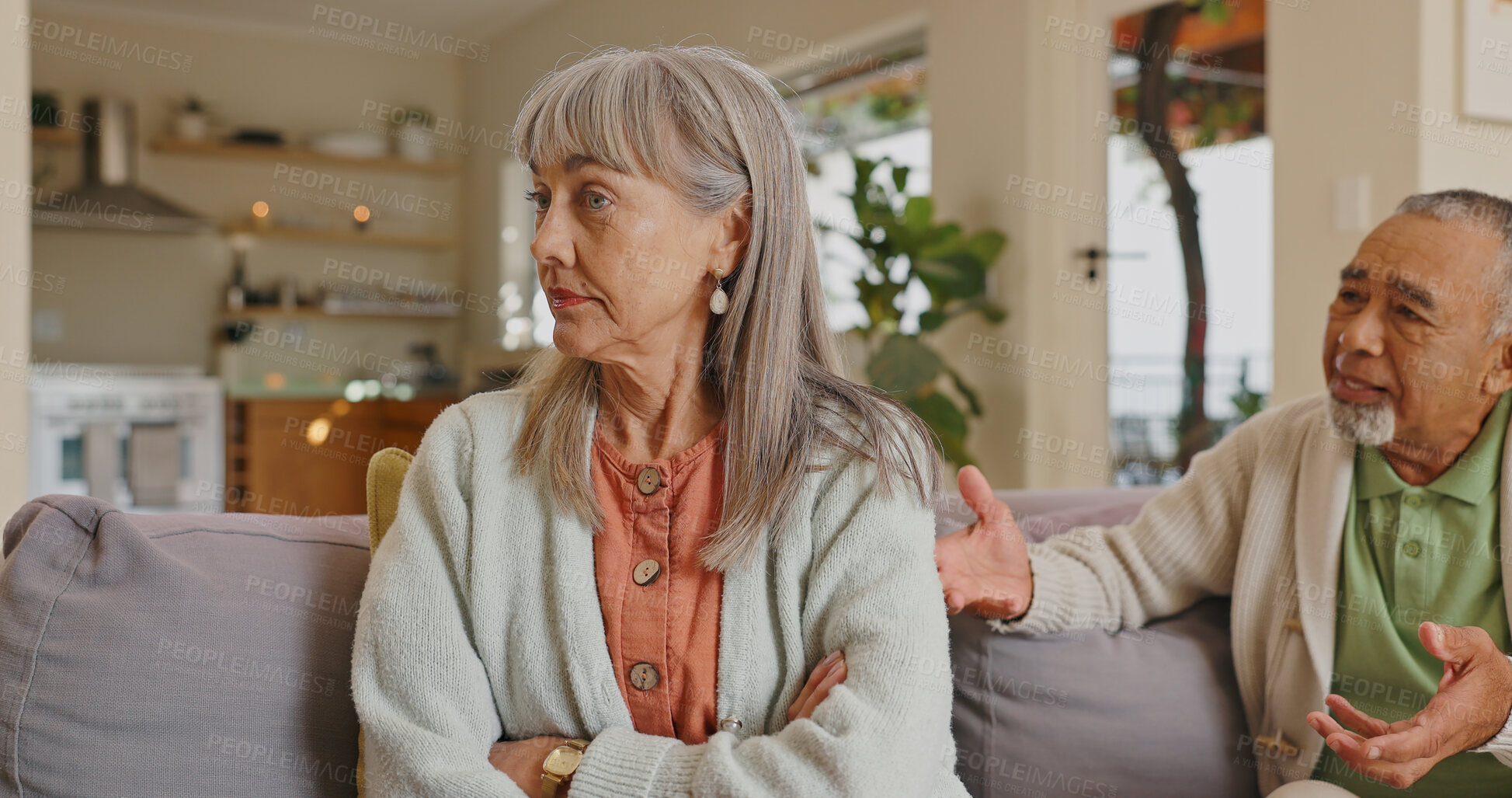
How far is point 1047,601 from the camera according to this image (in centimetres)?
149

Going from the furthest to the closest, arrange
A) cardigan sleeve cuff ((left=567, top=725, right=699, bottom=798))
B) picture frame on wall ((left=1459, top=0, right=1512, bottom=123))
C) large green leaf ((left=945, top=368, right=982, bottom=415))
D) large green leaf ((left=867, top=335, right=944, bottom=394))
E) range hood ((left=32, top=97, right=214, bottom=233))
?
range hood ((left=32, top=97, right=214, bottom=233)), large green leaf ((left=945, top=368, right=982, bottom=415)), large green leaf ((left=867, top=335, right=944, bottom=394)), picture frame on wall ((left=1459, top=0, right=1512, bottom=123)), cardigan sleeve cuff ((left=567, top=725, right=699, bottom=798))

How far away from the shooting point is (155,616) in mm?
1172

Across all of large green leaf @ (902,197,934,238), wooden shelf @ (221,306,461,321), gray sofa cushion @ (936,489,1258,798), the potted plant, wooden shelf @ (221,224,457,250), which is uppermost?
the potted plant

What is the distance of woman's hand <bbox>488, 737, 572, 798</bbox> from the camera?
110cm

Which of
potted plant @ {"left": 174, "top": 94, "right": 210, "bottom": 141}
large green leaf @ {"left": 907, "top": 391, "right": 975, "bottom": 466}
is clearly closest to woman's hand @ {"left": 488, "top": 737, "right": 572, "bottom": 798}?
large green leaf @ {"left": 907, "top": 391, "right": 975, "bottom": 466}

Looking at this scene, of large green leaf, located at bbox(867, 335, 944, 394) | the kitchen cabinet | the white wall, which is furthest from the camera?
the kitchen cabinet

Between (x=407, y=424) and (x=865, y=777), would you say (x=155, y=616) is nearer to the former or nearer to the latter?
(x=865, y=777)

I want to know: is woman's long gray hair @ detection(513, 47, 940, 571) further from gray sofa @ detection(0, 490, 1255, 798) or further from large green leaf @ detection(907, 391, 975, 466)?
large green leaf @ detection(907, 391, 975, 466)

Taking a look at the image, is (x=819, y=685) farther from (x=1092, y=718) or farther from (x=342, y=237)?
(x=342, y=237)

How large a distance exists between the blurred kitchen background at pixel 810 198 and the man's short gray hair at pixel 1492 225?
1373mm

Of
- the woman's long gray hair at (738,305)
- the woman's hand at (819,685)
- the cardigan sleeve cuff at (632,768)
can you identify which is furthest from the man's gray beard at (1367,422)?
the cardigan sleeve cuff at (632,768)

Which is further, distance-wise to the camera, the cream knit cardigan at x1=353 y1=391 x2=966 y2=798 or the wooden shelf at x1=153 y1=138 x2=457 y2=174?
the wooden shelf at x1=153 y1=138 x2=457 y2=174

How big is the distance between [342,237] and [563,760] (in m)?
6.24

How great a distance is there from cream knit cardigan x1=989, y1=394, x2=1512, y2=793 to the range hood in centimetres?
591
